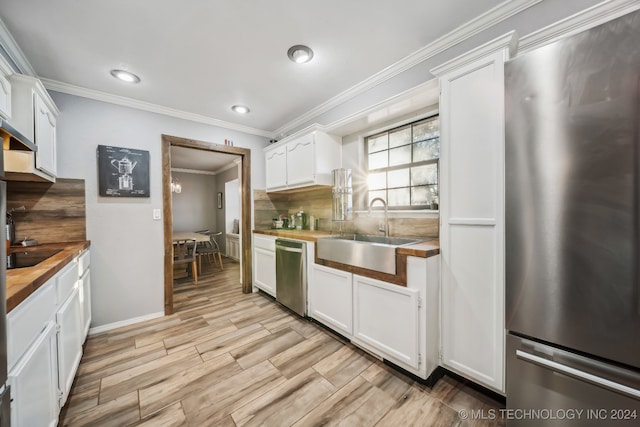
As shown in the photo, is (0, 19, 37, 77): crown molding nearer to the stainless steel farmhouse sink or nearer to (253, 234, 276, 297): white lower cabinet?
(253, 234, 276, 297): white lower cabinet

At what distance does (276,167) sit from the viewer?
3322 mm

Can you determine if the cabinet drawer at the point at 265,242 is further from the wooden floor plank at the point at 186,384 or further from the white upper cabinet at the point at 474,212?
the white upper cabinet at the point at 474,212

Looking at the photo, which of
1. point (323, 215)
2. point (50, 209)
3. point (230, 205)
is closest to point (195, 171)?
point (230, 205)

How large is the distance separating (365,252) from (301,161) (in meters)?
1.53

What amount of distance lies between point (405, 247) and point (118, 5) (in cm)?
238

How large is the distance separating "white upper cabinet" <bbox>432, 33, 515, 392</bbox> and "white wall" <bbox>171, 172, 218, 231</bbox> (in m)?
6.72

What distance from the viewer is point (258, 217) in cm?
357

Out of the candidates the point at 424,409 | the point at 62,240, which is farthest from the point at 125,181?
the point at 424,409

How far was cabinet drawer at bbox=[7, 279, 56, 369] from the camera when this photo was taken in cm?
83

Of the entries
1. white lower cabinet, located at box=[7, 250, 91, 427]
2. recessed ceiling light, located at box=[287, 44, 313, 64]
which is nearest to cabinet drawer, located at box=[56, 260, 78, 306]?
white lower cabinet, located at box=[7, 250, 91, 427]

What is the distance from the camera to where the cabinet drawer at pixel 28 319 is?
0.83 metres

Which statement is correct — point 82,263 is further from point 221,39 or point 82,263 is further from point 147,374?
point 221,39

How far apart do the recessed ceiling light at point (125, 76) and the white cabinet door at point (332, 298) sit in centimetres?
247

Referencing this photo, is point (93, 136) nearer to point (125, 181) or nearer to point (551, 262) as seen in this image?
point (125, 181)
